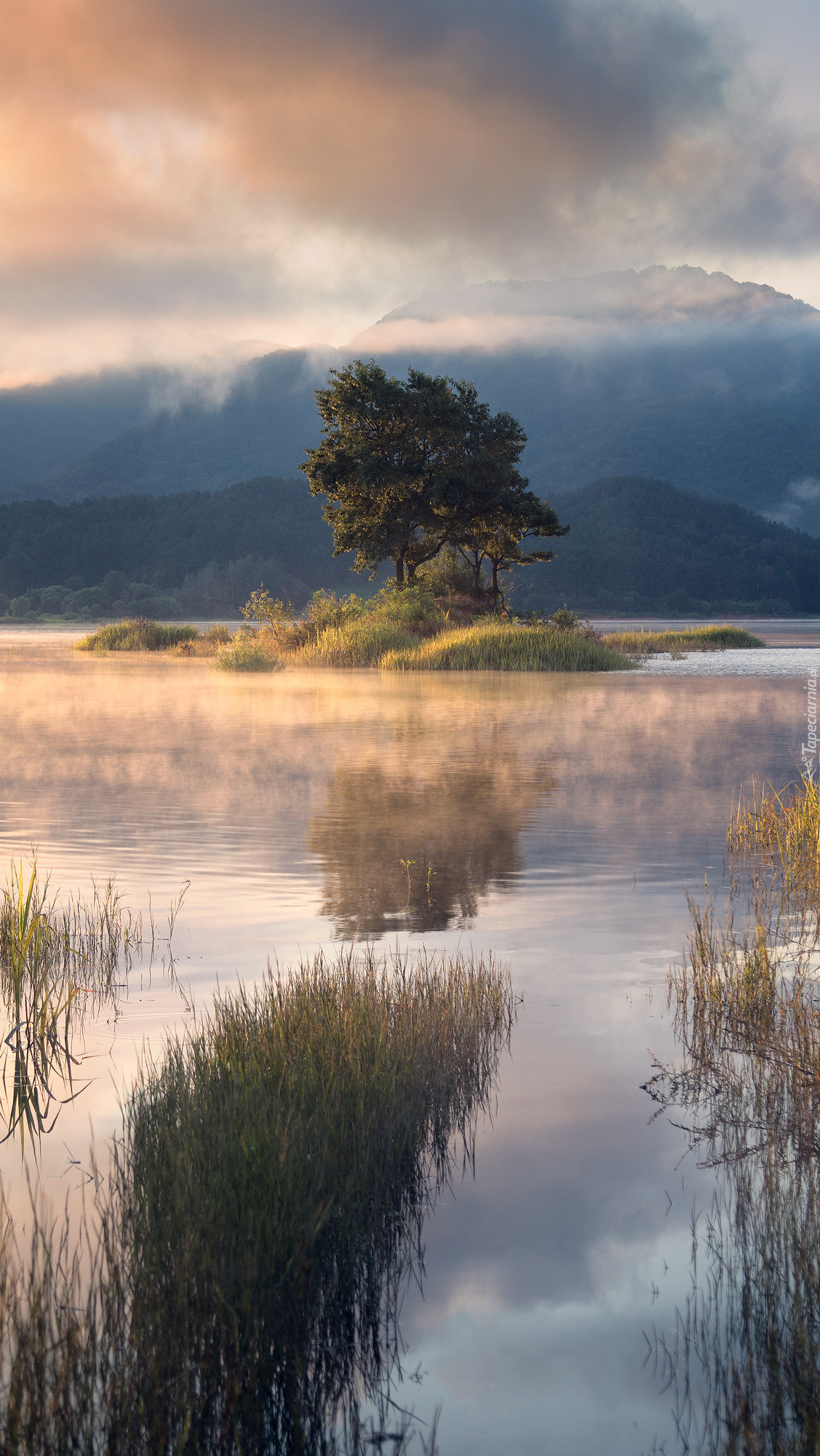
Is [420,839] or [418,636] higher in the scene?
[418,636]

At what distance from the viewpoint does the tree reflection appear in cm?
973

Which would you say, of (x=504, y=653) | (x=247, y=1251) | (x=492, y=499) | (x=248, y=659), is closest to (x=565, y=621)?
(x=492, y=499)

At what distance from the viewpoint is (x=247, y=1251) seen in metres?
3.67

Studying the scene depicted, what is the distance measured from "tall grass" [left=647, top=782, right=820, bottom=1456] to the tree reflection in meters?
2.52

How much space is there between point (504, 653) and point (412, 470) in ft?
42.1

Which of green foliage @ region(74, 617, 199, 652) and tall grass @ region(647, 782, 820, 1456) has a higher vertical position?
green foliage @ region(74, 617, 199, 652)

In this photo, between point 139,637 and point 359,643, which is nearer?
point 359,643

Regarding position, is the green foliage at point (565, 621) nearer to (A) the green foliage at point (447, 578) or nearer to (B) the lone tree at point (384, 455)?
(A) the green foliage at point (447, 578)

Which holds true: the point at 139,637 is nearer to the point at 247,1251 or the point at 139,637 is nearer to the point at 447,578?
the point at 447,578

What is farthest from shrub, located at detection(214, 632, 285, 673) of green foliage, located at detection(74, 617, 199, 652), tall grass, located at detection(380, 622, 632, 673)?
green foliage, located at detection(74, 617, 199, 652)

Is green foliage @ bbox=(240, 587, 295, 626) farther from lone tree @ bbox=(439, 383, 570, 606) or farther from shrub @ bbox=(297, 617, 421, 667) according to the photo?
lone tree @ bbox=(439, 383, 570, 606)

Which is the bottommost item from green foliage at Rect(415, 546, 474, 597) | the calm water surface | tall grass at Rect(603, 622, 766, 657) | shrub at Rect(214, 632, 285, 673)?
the calm water surface

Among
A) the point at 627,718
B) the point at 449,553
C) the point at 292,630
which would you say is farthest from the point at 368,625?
the point at 627,718

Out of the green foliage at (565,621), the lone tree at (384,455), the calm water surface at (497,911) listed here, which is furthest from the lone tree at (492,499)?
the calm water surface at (497,911)
